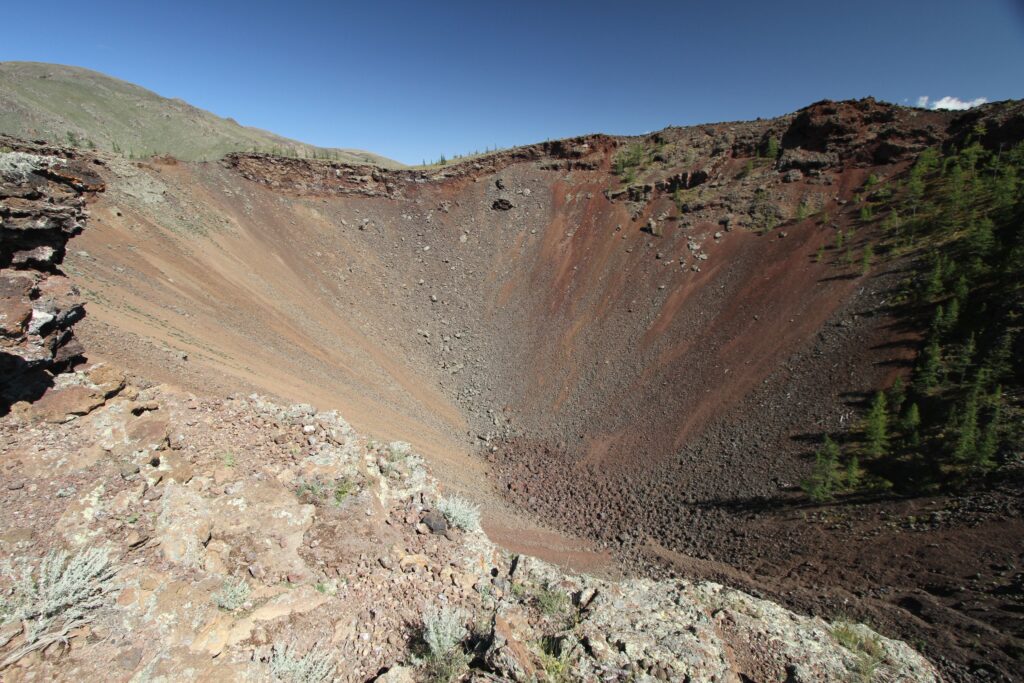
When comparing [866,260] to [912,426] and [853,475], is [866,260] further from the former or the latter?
[853,475]

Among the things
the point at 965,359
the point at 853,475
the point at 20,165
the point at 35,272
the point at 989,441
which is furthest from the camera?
the point at 965,359

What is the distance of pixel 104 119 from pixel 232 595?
44961 mm

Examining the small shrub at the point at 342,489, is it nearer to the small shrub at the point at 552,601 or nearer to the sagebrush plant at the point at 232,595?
the sagebrush plant at the point at 232,595

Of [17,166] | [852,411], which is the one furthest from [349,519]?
[852,411]

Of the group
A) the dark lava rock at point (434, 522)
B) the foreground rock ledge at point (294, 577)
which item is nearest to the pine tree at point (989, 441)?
the foreground rock ledge at point (294, 577)

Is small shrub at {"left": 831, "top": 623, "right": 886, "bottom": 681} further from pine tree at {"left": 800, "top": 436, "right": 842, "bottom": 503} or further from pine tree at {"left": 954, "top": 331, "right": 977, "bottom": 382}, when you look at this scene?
pine tree at {"left": 954, "top": 331, "right": 977, "bottom": 382}

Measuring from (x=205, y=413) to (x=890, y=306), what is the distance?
69.3ft

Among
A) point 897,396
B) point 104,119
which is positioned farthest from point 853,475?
point 104,119

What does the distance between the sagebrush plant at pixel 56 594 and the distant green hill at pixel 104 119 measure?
29.3 m

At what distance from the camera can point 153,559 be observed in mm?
4973

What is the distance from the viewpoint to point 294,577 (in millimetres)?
5469

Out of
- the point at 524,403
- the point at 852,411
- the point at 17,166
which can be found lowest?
the point at 524,403

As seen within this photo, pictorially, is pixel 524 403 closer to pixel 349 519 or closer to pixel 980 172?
pixel 349 519

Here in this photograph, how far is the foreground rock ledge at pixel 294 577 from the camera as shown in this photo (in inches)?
177
